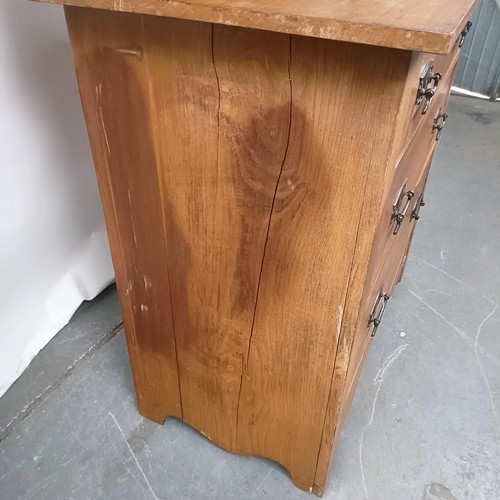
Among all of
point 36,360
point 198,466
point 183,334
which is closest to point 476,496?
point 198,466

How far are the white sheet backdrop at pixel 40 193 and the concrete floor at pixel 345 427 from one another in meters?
0.11

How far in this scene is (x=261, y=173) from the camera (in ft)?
2.38

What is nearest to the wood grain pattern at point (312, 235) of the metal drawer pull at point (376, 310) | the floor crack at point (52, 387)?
the metal drawer pull at point (376, 310)

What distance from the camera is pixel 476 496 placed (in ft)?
3.72

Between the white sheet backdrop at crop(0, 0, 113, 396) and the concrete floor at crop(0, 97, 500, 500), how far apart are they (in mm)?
115

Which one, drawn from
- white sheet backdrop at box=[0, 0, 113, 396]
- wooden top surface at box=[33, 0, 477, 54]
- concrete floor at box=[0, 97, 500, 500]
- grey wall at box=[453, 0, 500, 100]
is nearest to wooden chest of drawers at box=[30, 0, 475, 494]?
wooden top surface at box=[33, 0, 477, 54]

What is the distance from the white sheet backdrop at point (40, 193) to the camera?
109 cm

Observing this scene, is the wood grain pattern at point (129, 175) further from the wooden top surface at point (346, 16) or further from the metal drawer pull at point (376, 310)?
the metal drawer pull at point (376, 310)

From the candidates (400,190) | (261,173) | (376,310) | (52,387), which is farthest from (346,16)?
(52,387)

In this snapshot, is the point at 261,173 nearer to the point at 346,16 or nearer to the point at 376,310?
the point at 346,16

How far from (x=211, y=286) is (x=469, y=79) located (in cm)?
269

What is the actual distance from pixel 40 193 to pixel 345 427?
0.91m

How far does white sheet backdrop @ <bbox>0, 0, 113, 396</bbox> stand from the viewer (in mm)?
1094

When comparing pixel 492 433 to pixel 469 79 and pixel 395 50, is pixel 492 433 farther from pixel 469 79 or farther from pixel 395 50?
pixel 469 79
